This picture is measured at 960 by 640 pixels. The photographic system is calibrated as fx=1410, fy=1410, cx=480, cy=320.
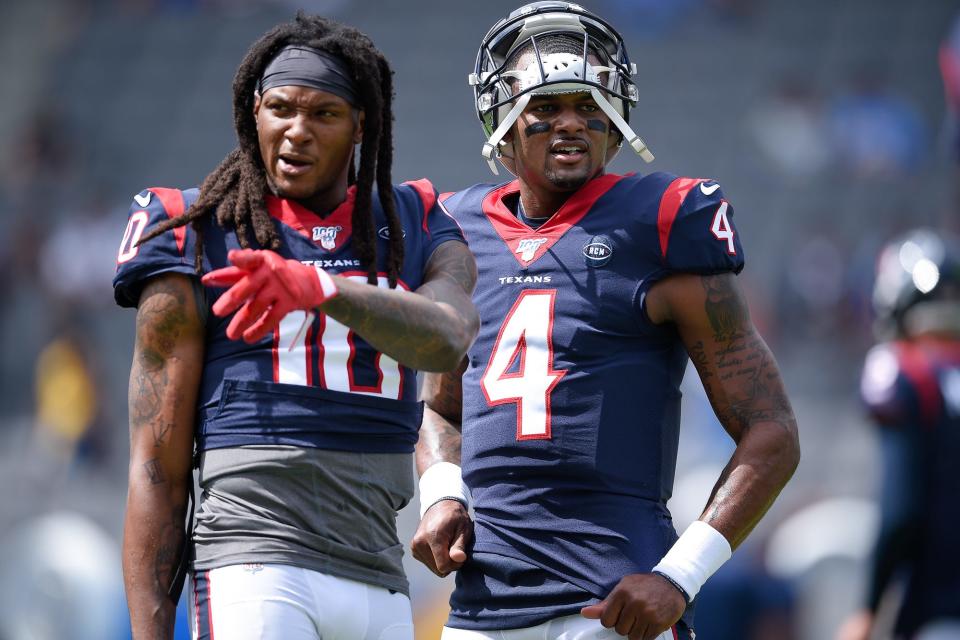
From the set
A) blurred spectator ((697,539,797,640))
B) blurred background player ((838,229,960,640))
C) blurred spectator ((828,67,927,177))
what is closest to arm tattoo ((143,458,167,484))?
blurred background player ((838,229,960,640))

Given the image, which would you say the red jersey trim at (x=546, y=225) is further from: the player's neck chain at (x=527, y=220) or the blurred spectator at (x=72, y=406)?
the blurred spectator at (x=72, y=406)

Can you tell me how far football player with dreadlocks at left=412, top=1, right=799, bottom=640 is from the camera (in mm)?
3023

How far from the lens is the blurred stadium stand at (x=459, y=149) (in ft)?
37.8

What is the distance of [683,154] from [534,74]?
11.6 metres

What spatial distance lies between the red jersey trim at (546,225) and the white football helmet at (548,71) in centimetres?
16

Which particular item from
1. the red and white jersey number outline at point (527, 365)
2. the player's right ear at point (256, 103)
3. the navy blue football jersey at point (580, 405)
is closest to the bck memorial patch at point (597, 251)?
the navy blue football jersey at point (580, 405)

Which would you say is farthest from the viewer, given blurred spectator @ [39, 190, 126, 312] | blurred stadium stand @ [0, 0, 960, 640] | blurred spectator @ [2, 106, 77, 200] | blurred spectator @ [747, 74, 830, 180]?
blurred spectator @ [2, 106, 77, 200]

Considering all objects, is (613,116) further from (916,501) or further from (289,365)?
(916,501)

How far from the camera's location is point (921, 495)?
4168 mm

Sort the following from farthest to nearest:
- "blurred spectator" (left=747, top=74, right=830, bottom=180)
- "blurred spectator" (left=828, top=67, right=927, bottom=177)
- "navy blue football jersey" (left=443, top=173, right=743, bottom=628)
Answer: "blurred spectator" (left=747, top=74, right=830, bottom=180), "blurred spectator" (left=828, top=67, right=927, bottom=177), "navy blue football jersey" (left=443, top=173, right=743, bottom=628)

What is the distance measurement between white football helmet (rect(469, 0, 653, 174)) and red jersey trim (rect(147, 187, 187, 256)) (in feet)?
3.00

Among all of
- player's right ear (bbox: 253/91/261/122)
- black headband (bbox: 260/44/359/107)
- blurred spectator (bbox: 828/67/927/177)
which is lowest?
player's right ear (bbox: 253/91/261/122)

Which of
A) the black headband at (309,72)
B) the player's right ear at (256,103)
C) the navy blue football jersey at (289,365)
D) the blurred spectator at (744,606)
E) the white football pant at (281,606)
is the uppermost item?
the black headband at (309,72)

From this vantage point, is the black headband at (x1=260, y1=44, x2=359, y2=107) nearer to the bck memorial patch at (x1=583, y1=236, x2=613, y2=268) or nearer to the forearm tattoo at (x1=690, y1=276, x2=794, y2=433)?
the bck memorial patch at (x1=583, y1=236, x2=613, y2=268)
